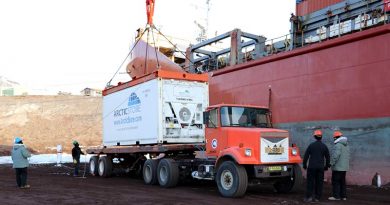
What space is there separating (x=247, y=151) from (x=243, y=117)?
4.02 feet

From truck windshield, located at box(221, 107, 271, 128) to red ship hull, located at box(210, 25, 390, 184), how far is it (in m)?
3.21

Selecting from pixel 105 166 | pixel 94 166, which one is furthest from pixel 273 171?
pixel 94 166

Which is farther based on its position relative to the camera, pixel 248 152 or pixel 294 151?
pixel 294 151

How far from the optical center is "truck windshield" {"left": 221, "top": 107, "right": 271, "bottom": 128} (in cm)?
1088

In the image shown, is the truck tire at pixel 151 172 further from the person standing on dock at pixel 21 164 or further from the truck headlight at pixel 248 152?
the truck headlight at pixel 248 152

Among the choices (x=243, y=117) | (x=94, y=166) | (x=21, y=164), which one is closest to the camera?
(x=243, y=117)

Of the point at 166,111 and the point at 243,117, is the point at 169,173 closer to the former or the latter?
the point at 166,111

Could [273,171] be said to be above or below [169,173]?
above

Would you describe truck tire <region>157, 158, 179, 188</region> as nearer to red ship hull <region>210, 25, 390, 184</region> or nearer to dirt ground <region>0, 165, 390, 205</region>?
dirt ground <region>0, 165, 390, 205</region>

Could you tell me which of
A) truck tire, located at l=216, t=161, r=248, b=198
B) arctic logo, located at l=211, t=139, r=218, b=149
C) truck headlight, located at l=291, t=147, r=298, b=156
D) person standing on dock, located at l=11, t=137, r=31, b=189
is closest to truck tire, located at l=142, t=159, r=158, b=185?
arctic logo, located at l=211, t=139, r=218, b=149

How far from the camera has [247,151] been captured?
10.0 meters

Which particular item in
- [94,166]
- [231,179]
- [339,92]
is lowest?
[94,166]

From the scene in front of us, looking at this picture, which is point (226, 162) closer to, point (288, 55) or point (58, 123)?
point (288, 55)

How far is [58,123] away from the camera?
157 ft
